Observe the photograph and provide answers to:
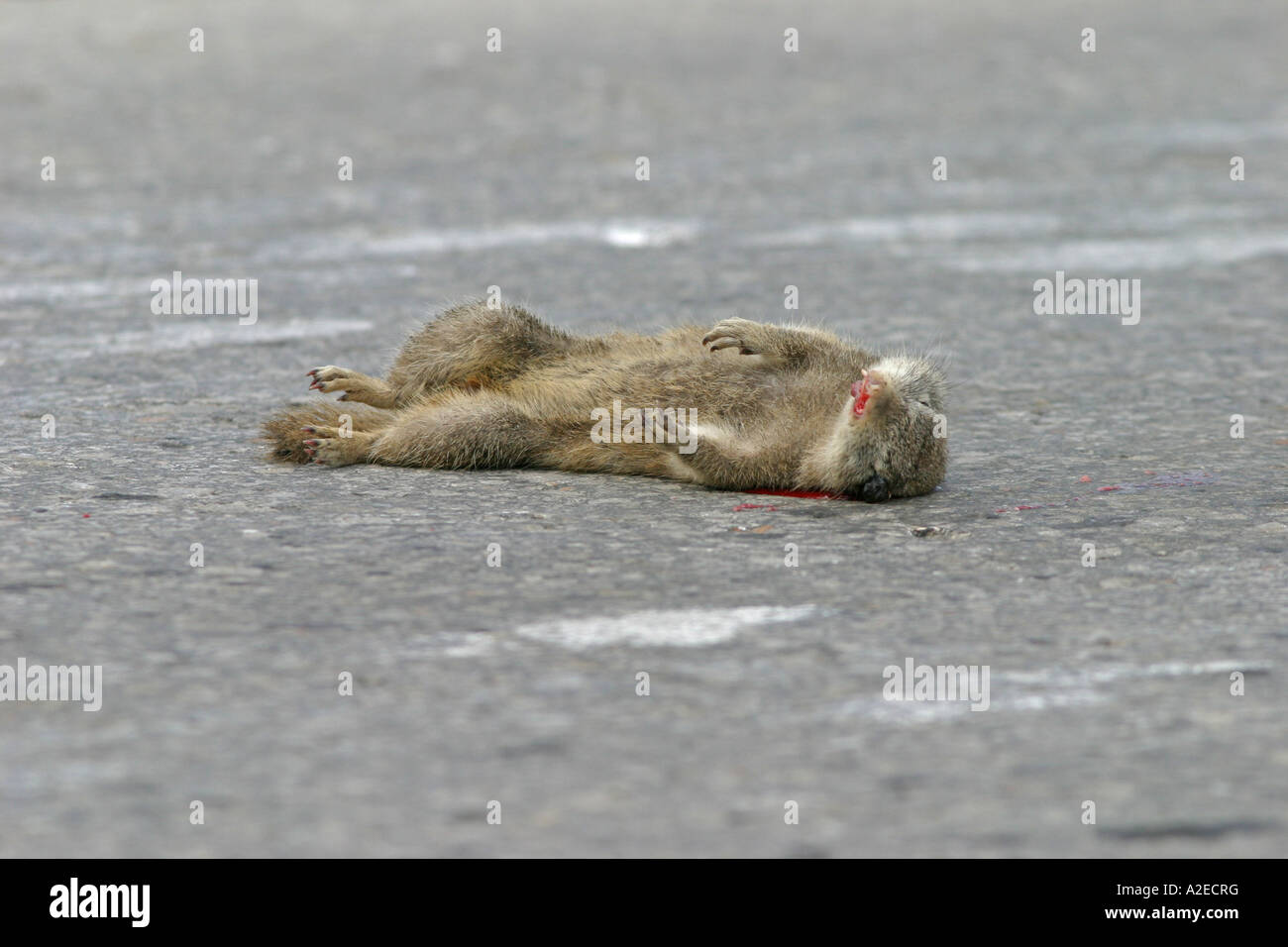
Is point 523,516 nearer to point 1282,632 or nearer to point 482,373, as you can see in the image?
point 482,373

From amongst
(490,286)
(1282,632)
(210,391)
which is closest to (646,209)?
(490,286)

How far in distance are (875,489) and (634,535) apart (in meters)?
1.01

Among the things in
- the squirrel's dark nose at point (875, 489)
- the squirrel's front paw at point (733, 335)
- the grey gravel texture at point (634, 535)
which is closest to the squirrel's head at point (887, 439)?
the squirrel's dark nose at point (875, 489)

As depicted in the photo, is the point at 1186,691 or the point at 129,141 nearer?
the point at 1186,691

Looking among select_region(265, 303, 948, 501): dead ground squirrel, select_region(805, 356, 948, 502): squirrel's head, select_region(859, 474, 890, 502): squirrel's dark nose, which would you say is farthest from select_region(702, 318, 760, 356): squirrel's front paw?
select_region(859, 474, 890, 502): squirrel's dark nose

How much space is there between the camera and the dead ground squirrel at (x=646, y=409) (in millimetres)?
6719

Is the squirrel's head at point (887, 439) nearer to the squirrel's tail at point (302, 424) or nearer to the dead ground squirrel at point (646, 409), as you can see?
the dead ground squirrel at point (646, 409)

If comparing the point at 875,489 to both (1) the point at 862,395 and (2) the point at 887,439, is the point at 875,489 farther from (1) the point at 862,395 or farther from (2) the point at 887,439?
(1) the point at 862,395

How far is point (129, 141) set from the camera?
54.7 ft

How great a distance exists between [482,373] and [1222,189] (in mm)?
10026

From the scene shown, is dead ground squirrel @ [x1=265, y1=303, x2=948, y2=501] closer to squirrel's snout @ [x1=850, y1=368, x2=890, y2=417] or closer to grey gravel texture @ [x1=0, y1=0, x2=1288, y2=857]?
squirrel's snout @ [x1=850, y1=368, x2=890, y2=417]

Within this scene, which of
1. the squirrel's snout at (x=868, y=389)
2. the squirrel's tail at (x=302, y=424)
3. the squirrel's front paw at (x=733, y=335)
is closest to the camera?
the squirrel's snout at (x=868, y=389)

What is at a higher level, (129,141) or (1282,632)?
(129,141)

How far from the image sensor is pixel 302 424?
7242mm
